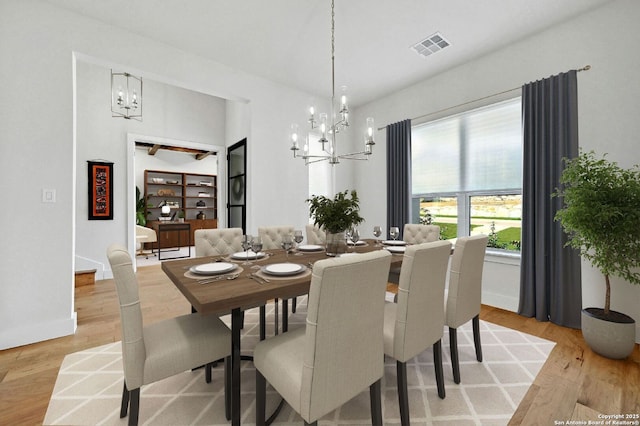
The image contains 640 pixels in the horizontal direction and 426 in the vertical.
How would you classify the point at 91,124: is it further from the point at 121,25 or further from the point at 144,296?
the point at 144,296

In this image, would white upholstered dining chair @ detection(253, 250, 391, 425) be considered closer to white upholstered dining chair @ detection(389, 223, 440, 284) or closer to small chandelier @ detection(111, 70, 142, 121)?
white upholstered dining chair @ detection(389, 223, 440, 284)

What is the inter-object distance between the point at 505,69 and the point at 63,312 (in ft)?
16.7

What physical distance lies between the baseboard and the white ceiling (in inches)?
112


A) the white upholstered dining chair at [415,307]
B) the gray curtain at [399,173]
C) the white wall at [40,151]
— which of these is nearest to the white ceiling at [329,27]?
the white wall at [40,151]

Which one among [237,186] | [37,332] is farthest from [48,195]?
[237,186]

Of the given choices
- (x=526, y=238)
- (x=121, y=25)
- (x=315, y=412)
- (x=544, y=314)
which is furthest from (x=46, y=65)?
(x=544, y=314)

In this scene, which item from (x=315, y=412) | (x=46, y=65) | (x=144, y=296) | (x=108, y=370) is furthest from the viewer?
(x=144, y=296)

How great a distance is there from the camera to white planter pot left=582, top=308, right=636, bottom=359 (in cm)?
198

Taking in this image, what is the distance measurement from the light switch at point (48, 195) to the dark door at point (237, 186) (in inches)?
79.4

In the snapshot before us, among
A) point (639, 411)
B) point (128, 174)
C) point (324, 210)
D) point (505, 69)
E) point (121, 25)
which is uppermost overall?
point (121, 25)

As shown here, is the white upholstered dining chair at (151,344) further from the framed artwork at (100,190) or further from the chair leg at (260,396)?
the framed artwork at (100,190)

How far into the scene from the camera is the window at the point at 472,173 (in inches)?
122

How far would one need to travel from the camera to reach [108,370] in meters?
1.86

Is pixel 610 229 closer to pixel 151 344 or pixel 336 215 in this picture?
pixel 336 215
